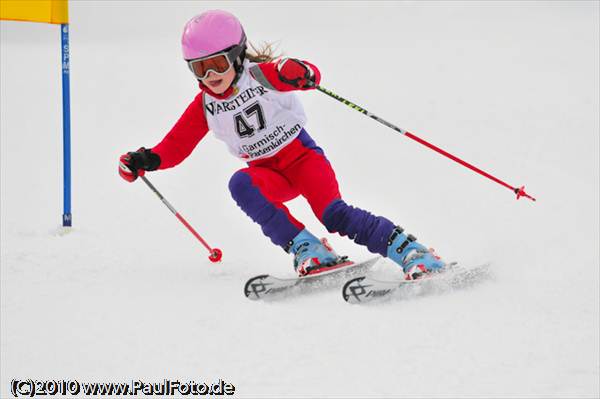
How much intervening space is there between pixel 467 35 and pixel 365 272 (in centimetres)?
726

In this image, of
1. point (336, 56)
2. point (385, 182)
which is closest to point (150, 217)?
point (385, 182)

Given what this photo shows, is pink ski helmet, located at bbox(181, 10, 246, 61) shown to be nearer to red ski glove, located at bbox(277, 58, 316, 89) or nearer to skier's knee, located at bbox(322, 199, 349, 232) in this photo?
red ski glove, located at bbox(277, 58, 316, 89)

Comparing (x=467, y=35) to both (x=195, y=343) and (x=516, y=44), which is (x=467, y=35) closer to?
(x=516, y=44)

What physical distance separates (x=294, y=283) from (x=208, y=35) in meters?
1.27

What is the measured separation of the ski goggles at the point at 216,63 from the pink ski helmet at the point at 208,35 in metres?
0.03

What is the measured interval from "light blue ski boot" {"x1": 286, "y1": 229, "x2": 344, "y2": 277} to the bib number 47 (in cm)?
61

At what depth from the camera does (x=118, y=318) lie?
10.8 ft

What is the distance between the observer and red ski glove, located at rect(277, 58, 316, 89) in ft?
11.6

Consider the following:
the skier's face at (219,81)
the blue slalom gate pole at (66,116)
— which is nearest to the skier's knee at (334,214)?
the skier's face at (219,81)

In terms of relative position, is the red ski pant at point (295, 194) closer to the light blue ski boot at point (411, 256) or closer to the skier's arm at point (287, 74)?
the light blue ski boot at point (411, 256)

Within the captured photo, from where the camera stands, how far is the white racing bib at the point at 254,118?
3771mm

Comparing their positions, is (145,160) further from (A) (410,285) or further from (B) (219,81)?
(A) (410,285)

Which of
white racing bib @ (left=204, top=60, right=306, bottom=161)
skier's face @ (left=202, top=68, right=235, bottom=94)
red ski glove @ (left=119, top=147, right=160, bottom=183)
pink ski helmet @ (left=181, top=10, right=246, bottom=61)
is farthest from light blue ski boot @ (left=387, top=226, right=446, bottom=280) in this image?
red ski glove @ (left=119, top=147, right=160, bottom=183)

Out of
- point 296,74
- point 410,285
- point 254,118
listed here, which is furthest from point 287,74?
point 410,285
